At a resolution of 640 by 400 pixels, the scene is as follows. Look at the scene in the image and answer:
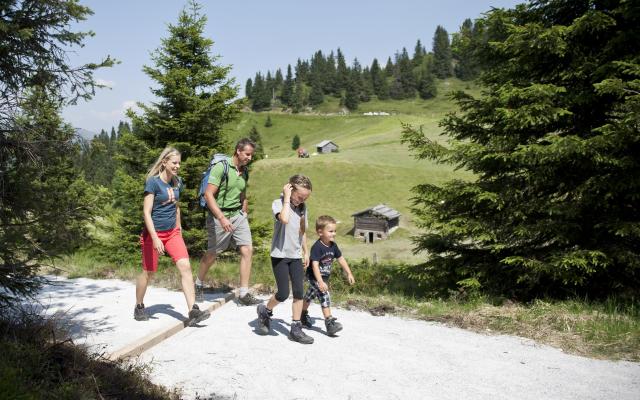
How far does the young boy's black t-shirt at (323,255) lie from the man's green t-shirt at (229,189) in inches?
64.2


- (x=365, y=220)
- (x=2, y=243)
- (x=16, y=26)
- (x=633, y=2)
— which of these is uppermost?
(x=633, y=2)

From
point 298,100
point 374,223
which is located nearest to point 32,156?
A: point 374,223

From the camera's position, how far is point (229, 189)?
7.32m

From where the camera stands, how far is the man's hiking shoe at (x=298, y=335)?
5.95 meters

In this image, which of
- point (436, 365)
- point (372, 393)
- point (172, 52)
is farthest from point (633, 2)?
point (172, 52)

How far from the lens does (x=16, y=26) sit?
15.9ft

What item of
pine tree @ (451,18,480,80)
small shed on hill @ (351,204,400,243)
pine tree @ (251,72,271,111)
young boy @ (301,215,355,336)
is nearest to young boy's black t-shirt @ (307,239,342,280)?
young boy @ (301,215,355,336)

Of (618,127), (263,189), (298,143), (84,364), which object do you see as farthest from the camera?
(298,143)

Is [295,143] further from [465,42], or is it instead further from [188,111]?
[465,42]

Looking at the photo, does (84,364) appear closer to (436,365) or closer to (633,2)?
(436,365)

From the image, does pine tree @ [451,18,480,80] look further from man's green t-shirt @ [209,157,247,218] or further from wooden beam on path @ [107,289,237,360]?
wooden beam on path @ [107,289,237,360]

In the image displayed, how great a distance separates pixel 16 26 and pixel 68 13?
2.36 ft

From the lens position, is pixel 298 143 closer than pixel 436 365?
No

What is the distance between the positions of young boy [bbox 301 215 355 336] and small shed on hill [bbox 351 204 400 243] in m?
Answer: 52.9
